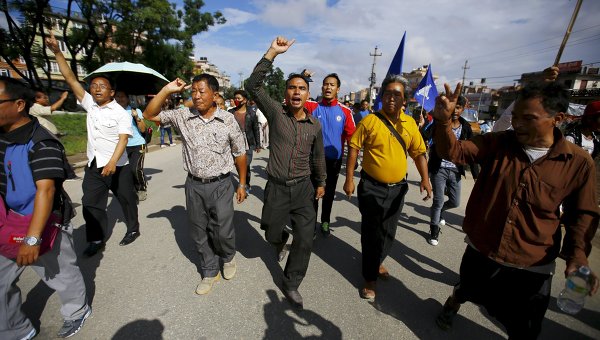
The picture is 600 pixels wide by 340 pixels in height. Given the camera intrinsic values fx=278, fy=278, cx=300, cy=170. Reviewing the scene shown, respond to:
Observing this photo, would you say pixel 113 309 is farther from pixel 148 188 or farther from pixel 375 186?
pixel 148 188

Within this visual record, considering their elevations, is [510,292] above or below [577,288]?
below

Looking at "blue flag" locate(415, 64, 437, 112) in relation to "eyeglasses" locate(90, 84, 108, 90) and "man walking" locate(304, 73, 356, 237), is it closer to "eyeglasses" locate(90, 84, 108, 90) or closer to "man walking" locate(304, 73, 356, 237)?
"man walking" locate(304, 73, 356, 237)

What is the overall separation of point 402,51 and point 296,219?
417cm

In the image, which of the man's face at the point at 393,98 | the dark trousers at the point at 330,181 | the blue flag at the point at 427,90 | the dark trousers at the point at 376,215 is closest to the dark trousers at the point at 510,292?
the dark trousers at the point at 376,215

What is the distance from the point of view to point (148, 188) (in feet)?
19.6

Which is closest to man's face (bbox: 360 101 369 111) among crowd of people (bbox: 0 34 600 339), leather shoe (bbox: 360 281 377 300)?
crowd of people (bbox: 0 34 600 339)

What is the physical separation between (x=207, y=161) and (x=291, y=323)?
1.62 metres

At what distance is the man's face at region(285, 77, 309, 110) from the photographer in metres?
2.52

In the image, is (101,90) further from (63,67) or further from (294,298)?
(294,298)

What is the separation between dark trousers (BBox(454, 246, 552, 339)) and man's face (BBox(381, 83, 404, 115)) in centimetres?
132

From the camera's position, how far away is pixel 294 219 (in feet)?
8.85

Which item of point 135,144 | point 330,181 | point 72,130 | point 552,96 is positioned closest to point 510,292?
point 552,96

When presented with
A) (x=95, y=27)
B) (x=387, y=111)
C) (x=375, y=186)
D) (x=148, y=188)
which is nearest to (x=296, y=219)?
(x=375, y=186)

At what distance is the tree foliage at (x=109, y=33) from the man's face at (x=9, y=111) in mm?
21160
